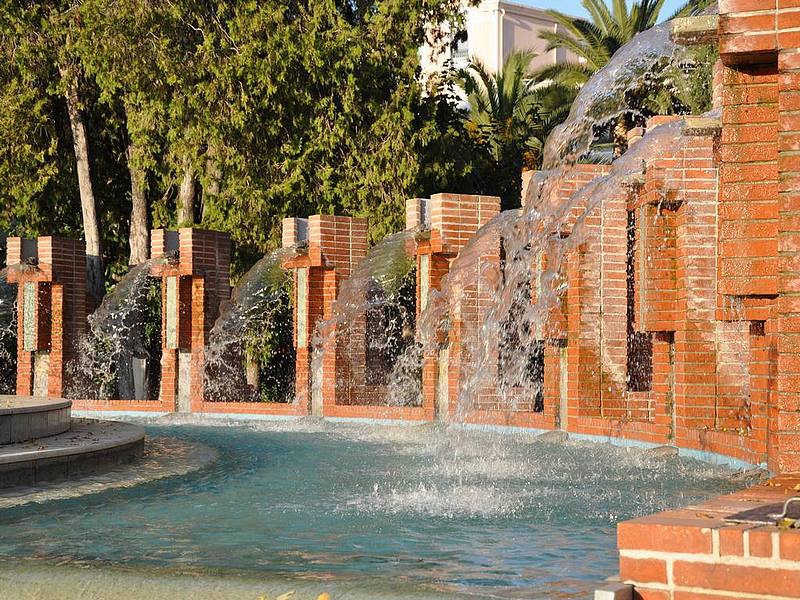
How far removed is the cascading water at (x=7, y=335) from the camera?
2112 cm

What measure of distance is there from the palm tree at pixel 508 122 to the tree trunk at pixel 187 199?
6.52m

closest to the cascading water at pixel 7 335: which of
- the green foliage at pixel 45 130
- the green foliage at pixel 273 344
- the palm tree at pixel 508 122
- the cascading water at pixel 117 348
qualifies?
the cascading water at pixel 117 348

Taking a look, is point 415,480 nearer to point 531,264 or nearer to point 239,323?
point 531,264

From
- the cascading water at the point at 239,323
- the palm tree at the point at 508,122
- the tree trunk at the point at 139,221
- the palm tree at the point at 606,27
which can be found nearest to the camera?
the cascading water at the point at 239,323

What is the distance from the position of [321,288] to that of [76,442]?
22.7 ft

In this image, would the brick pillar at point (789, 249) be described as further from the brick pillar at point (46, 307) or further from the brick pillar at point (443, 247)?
the brick pillar at point (46, 307)

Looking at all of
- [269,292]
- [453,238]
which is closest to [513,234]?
[453,238]

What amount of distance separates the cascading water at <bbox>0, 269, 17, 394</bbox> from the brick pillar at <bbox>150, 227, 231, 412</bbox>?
3.73 meters

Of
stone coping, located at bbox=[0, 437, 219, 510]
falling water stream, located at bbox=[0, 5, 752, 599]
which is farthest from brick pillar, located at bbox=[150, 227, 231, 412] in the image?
stone coping, located at bbox=[0, 437, 219, 510]

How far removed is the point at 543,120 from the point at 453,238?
20613 mm

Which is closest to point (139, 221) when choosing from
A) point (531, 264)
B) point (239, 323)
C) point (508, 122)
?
point (239, 323)

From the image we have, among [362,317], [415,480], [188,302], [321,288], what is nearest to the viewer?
[415,480]

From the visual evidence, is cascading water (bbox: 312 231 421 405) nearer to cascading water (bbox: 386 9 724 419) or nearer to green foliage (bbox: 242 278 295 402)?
cascading water (bbox: 386 9 724 419)

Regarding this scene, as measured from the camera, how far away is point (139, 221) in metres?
24.8
